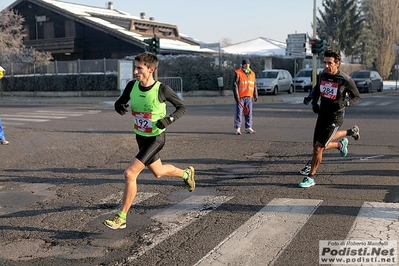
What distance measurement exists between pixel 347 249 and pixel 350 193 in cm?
215

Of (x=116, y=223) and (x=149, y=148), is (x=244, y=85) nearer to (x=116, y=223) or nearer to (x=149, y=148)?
(x=149, y=148)

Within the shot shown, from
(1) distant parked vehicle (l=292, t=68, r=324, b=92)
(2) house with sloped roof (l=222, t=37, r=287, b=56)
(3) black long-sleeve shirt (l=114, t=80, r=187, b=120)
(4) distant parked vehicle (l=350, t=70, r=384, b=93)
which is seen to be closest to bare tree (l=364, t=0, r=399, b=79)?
(2) house with sloped roof (l=222, t=37, r=287, b=56)

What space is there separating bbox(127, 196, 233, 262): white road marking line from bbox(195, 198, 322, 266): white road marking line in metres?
0.59

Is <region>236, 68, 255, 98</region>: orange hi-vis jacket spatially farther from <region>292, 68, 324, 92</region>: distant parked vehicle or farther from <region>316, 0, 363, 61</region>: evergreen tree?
<region>316, 0, 363, 61</region>: evergreen tree

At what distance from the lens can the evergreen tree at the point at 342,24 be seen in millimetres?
64375

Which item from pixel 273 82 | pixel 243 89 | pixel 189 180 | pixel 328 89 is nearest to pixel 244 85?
pixel 243 89

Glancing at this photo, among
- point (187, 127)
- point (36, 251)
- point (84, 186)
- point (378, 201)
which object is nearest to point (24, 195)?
point (84, 186)

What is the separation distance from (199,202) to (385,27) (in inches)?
2144

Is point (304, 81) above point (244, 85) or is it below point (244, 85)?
below

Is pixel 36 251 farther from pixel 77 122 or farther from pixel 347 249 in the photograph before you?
pixel 77 122

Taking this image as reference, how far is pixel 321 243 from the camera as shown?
4.43 m

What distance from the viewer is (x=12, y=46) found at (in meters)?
41.4

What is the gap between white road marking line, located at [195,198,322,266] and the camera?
4.14 metres

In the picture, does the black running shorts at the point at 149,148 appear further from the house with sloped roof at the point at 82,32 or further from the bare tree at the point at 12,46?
the bare tree at the point at 12,46
